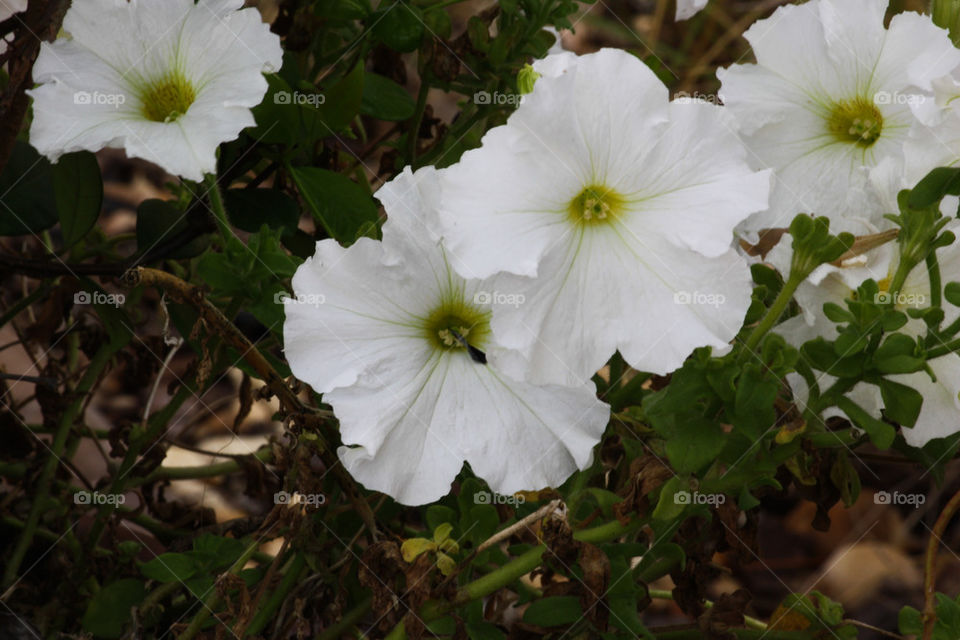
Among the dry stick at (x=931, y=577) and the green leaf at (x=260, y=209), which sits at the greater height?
the green leaf at (x=260, y=209)

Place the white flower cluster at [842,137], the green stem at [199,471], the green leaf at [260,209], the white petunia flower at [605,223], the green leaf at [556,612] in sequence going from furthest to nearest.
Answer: the green stem at [199,471] < the green leaf at [260,209] < the green leaf at [556,612] < the white flower cluster at [842,137] < the white petunia flower at [605,223]

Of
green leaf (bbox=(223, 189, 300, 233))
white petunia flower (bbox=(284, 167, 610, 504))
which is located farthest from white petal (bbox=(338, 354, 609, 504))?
green leaf (bbox=(223, 189, 300, 233))

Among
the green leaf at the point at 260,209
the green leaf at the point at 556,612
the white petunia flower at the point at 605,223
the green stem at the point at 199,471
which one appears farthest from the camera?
the green stem at the point at 199,471

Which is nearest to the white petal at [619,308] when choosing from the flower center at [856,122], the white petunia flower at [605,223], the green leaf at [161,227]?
the white petunia flower at [605,223]

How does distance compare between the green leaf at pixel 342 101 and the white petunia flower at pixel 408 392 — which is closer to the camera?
the white petunia flower at pixel 408 392

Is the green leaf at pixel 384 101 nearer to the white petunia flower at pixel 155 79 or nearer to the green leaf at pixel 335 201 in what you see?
the green leaf at pixel 335 201

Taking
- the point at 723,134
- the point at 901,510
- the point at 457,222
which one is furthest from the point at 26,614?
the point at 901,510

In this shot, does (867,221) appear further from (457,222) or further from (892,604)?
(892,604)
